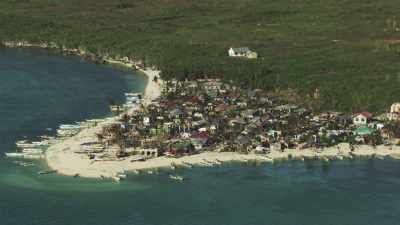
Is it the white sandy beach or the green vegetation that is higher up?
the green vegetation

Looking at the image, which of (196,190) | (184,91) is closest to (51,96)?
(184,91)

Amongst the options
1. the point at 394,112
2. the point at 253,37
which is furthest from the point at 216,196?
the point at 253,37

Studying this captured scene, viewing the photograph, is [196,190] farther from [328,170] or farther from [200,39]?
[200,39]

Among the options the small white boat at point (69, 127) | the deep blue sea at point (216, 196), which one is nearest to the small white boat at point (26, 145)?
the deep blue sea at point (216, 196)

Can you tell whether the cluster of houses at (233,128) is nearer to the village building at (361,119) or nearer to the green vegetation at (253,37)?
the village building at (361,119)

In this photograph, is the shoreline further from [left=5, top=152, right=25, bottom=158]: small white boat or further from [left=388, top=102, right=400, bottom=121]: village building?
[left=388, top=102, right=400, bottom=121]: village building

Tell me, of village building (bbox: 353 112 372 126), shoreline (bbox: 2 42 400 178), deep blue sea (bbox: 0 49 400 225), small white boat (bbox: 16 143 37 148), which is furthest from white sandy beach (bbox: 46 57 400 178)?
village building (bbox: 353 112 372 126)
